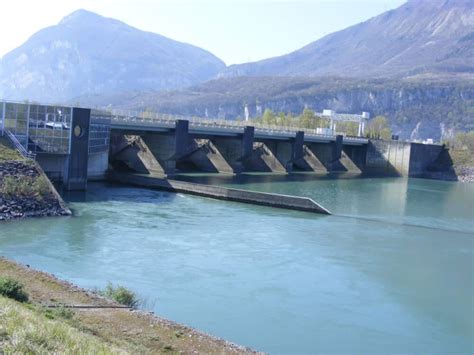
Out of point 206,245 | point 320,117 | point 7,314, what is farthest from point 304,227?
point 320,117

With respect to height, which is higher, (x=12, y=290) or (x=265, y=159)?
(x=265, y=159)

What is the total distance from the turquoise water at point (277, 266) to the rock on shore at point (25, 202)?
97 centimetres

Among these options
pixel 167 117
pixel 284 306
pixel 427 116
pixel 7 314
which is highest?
pixel 427 116

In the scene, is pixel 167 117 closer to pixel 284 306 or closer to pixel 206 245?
pixel 206 245

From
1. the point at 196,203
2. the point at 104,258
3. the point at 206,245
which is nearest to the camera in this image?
the point at 104,258

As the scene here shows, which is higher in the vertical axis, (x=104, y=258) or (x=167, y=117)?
(x=167, y=117)

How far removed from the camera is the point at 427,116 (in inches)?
7141

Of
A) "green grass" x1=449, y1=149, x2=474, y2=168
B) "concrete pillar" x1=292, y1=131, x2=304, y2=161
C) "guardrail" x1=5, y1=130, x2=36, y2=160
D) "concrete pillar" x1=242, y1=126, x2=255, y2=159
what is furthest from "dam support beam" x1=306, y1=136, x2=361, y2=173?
"guardrail" x1=5, y1=130, x2=36, y2=160

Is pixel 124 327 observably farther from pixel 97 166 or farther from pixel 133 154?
pixel 133 154

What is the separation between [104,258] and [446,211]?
26.3m

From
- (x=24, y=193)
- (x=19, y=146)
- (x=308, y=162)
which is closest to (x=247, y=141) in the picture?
(x=308, y=162)

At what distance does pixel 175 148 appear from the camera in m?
48.6

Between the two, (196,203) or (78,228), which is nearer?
(78,228)

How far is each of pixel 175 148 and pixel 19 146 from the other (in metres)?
18.0
